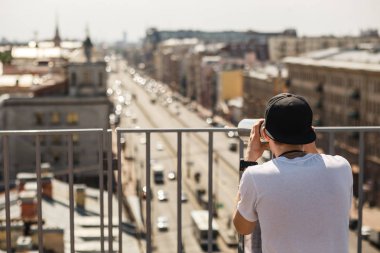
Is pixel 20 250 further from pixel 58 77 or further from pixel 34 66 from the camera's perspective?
pixel 34 66

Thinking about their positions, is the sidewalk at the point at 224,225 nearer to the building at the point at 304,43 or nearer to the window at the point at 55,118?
the window at the point at 55,118

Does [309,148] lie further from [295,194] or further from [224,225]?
[224,225]

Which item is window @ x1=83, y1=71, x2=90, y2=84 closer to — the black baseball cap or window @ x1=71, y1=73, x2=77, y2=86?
window @ x1=71, y1=73, x2=77, y2=86

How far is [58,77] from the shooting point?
48.7 metres

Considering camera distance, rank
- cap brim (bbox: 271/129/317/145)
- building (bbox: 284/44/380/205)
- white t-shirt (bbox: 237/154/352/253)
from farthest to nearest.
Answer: building (bbox: 284/44/380/205) → cap brim (bbox: 271/129/317/145) → white t-shirt (bbox: 237/154/352/253)

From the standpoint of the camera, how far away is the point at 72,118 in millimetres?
46031

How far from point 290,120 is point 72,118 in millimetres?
43703

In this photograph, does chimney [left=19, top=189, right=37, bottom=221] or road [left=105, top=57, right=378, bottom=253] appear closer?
chimney [left=19, top=189, right=37, bottom=221]

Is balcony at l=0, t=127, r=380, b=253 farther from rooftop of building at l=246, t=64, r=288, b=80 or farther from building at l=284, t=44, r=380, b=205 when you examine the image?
rooftop of building at l=246, t=64, r=288, b=80

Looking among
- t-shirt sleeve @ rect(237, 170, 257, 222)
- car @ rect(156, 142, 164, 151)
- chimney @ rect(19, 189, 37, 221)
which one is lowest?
car @ rect(156, 142, 164, 151)

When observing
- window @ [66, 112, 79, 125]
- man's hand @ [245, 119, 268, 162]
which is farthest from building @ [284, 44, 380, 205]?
man's hand @ [245, 119, 268, 162]

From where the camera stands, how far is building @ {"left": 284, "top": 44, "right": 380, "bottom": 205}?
46.1m

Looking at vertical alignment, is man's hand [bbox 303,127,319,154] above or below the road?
above

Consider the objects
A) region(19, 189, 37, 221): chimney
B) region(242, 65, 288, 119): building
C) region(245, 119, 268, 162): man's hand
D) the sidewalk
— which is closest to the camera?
region(245, 119, 268, 162): man's hand
